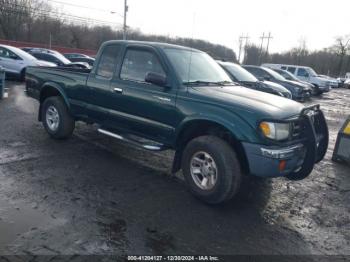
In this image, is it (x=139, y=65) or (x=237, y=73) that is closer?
(x=139, y=65)

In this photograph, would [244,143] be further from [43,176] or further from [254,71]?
[254,71]

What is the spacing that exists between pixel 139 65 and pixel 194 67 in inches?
33.1

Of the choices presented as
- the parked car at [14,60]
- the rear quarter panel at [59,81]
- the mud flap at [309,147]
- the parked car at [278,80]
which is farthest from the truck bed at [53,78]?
the parked car at [278,80]

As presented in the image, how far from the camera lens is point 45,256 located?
9.11 feet

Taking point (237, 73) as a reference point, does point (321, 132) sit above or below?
below

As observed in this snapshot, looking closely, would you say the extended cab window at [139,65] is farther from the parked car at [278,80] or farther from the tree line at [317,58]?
the tree line at [317,58]

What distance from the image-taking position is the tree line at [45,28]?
4462 centimetres

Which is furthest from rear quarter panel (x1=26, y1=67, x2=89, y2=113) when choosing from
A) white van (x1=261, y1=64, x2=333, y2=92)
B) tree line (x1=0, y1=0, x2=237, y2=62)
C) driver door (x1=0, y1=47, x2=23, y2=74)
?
tree line (x1=0, y1=0, x2=237, y2=62)

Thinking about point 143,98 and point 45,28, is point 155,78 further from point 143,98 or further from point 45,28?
point 45,28

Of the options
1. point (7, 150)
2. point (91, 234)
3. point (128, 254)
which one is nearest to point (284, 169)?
point (128, 254)

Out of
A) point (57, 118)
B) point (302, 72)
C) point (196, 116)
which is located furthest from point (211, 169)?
point (302, 72)

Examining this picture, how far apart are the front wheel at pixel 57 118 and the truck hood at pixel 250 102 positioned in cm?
287

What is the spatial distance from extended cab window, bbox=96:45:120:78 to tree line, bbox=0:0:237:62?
36.3 m

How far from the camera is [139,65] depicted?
485 cm
